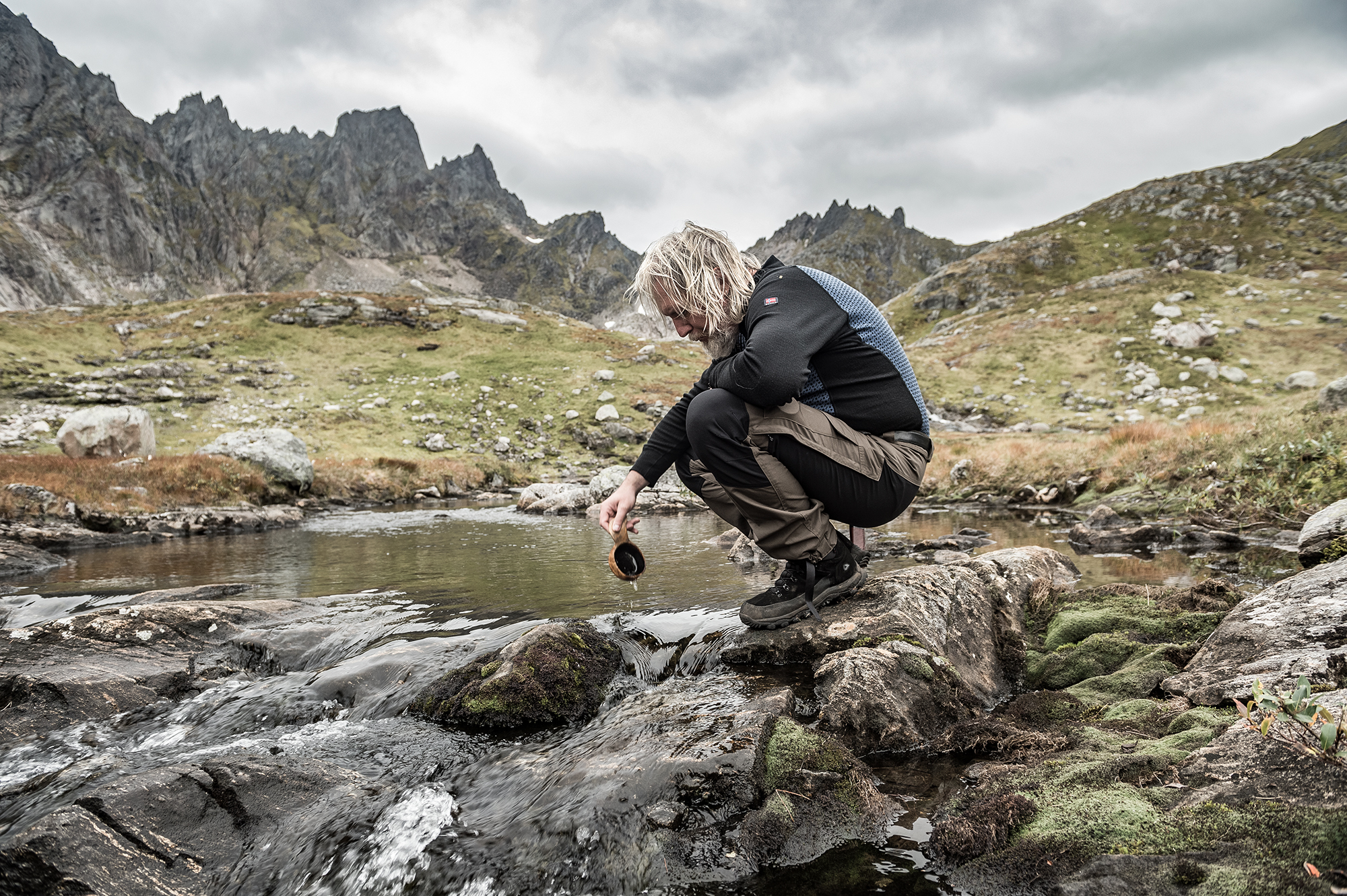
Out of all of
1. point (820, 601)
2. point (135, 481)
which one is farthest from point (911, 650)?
point (135, 481)

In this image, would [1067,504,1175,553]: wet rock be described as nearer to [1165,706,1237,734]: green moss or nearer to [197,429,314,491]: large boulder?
[1165,706,1237,734]: green moss

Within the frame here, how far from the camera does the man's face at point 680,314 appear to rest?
434 centimetres

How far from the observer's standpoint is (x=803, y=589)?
15.8ft

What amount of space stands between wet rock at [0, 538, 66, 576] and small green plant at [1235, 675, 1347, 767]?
48.9 feet

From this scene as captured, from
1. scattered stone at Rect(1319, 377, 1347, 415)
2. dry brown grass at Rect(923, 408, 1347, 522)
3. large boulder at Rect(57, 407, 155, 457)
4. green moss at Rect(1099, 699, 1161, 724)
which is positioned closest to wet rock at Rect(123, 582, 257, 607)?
green moss at Rect(1099, 699, 1161, 724)

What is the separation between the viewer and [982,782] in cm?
282

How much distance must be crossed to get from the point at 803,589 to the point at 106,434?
26.2 m

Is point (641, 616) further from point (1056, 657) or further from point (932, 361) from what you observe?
point (932, 361)

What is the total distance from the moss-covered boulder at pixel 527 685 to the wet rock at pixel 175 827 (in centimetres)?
86

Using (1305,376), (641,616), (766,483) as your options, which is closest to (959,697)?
(766,483)

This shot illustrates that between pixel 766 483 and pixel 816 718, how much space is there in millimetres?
1565

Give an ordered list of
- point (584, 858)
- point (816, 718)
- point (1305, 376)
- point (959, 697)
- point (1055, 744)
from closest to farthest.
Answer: point (584, 858) < point (1055, 744) < point (816, 718) < point (959, 697) < point (1305, 376)

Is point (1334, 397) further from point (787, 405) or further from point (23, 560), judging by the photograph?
point (23, 560)

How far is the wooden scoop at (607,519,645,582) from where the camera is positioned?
4.66 metres
